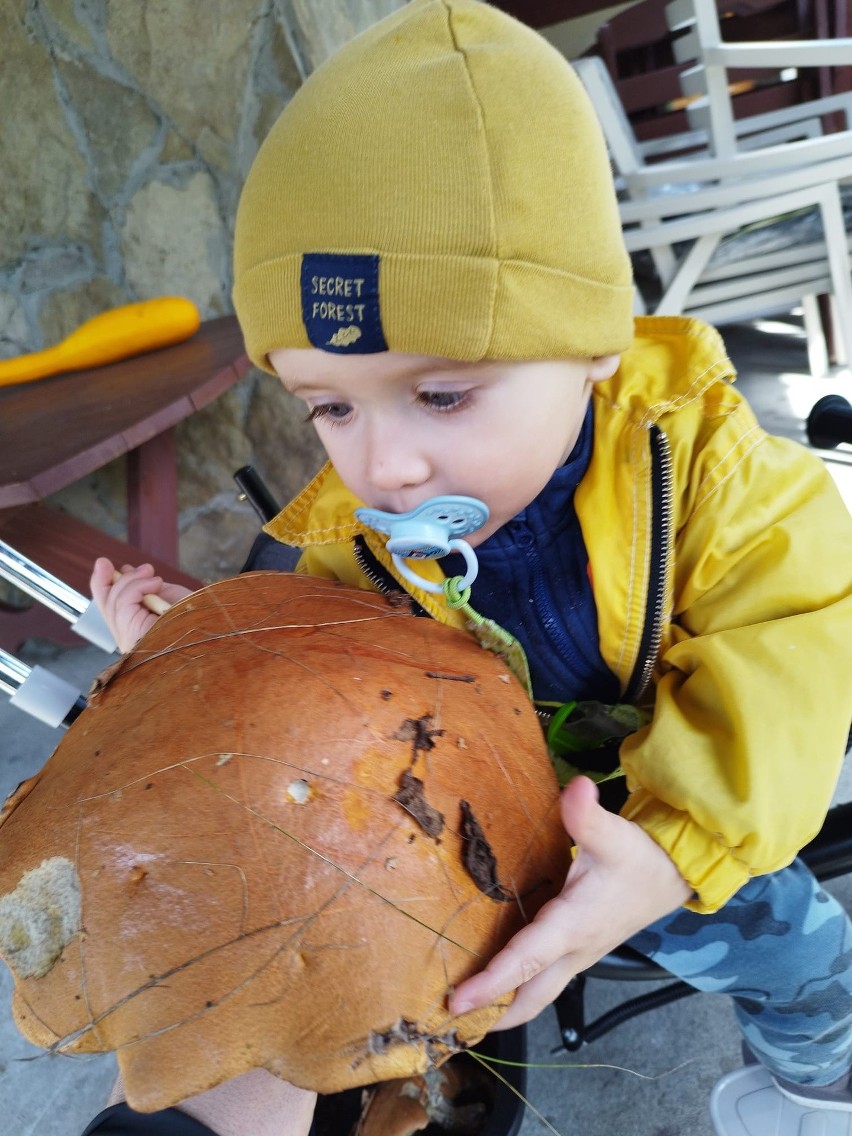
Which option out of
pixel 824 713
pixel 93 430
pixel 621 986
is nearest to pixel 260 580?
pixel 824 713

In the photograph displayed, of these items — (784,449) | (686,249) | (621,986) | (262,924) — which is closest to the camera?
(262,924)

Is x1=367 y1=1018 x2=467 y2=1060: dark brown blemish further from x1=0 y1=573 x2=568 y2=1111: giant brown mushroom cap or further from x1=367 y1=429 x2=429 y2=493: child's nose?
x1=367 y1=429 x2=429 y2=493: child's nose

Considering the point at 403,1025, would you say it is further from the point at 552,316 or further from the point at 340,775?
the point at 552,316

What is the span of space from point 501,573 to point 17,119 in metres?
2.07

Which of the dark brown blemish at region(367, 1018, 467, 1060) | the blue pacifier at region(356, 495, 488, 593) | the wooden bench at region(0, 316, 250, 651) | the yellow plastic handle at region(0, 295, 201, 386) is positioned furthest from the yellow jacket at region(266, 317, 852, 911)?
the yellow plastic handle at region(0, 295, 201, 386)

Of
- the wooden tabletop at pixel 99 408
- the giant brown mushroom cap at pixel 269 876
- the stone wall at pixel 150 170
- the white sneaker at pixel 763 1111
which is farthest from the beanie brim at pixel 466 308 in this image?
the stone wall at pixel 150 170

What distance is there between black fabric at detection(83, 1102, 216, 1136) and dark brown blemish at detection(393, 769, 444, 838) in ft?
0.92

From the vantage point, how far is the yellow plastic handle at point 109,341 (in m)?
1.84

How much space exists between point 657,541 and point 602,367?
0.52ft

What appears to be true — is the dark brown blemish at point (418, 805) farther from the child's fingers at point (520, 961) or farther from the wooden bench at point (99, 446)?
the wooden bench at point (99, 446)

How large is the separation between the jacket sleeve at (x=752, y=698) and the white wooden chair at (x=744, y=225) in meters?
2.19

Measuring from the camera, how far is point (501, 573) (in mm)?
840

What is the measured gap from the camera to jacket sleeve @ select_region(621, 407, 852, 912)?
2.05 feet

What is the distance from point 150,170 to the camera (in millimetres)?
2377
